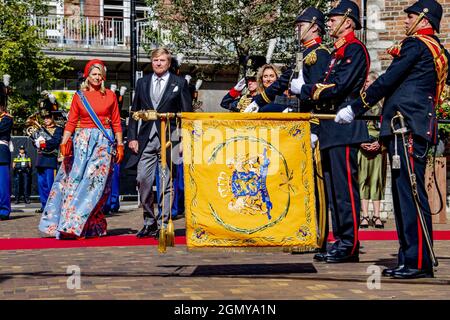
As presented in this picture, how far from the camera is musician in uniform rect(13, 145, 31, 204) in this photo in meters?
21.8

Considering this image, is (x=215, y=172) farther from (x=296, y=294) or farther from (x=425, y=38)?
(x=425, y=38)

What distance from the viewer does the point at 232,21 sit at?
28078mm

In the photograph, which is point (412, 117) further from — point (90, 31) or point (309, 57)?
point (90, 31)

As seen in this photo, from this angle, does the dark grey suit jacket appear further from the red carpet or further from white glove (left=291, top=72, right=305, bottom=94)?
white glove (left=291, top=72, right=305, bottom=94)

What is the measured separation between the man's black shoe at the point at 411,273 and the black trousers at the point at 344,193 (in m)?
1.13

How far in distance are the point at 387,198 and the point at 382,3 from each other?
3.45 meters

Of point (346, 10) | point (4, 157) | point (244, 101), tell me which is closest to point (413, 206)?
point (346, 10)

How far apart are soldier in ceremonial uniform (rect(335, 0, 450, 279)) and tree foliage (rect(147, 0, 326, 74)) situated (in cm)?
2109

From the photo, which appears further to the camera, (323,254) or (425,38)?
(323,254)

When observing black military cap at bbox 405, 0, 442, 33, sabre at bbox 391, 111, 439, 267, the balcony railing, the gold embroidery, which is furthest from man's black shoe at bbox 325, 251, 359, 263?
the balcony railing

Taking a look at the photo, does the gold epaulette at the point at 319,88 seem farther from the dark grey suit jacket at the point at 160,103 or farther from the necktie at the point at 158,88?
the necktie at the point at 158,88

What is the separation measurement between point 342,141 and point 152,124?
3.44m
